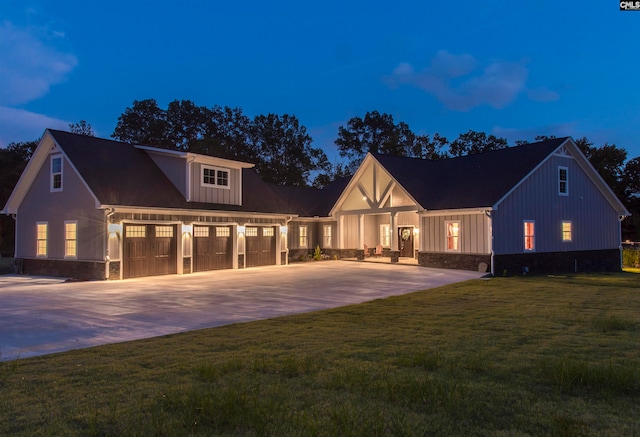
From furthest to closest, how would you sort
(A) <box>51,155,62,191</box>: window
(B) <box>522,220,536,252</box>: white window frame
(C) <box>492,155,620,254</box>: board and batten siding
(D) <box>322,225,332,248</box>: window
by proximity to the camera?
(D) <box>322,225,332,248</box>: window < (B) <box>522,220,536,252</box>: white window frame < (C) <box>492,155,620,254</box>: board and batten siding < (A) <box>51,155,62,191</box>: window

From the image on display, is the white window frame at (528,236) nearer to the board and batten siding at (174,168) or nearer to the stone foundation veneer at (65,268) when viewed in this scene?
the board and batten siding at (174,168)

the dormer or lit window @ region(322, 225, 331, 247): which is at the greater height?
the dormer

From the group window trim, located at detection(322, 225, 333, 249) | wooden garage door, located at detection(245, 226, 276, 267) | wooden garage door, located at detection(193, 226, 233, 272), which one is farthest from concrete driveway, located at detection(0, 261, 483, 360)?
window trim, located at detection(322, 225, 333, 249)

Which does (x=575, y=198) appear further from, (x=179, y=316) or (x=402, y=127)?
(x=402, y=127)

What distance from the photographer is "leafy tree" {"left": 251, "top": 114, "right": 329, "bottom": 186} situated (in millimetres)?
52156

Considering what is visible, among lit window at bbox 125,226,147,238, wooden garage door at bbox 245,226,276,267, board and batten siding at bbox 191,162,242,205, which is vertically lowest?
wooden garage door at bbox 245,226,276,267

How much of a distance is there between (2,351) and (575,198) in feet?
79.1

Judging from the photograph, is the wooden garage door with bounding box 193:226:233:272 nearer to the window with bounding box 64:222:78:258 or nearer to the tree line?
the window with bounding box 64:222:78:258

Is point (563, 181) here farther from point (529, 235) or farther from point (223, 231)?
point (223, 231)

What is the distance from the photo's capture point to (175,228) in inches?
781

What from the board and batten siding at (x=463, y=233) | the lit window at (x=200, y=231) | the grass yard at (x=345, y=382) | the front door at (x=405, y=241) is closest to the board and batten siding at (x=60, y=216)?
the lit window at (x=200, y=231)

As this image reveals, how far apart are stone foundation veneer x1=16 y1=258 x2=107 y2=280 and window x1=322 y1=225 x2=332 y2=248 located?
49.1ft

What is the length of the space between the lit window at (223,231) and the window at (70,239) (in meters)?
5.83

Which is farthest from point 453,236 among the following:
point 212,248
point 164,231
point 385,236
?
point 164,231
